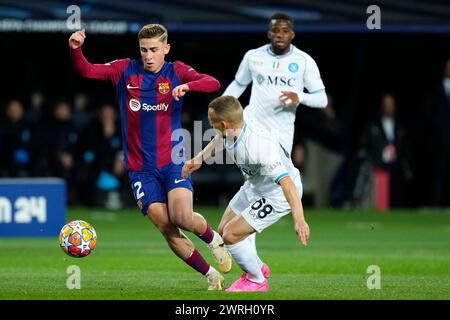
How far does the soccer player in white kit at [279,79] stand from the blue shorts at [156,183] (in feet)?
5.33

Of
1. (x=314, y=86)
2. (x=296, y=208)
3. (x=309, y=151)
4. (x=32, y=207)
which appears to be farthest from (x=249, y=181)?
(x=309, y=151)

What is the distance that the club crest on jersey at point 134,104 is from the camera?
11.1m

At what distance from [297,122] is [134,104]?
12.1 m

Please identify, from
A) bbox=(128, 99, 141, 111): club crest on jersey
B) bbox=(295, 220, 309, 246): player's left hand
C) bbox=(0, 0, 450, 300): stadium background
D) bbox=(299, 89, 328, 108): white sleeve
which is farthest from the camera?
bbox=(0, 0, 450, 300): stadium background

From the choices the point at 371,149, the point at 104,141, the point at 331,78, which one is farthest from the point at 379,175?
the point at 104,141

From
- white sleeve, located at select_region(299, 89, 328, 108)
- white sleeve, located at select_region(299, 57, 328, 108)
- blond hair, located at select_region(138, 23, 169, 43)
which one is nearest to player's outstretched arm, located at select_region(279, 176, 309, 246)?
blond hair, located at select_region(138, 23, 169, 43)

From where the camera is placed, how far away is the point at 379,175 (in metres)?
22.2

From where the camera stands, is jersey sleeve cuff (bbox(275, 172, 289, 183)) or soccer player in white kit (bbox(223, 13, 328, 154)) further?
soccer player in white kit (bbox(223, 13, 328, 154))

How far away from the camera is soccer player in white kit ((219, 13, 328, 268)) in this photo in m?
12.4

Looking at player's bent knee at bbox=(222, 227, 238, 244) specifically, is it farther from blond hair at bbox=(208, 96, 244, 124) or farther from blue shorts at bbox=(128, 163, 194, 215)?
blond hair at bbox=(208, 96, 244, 124)

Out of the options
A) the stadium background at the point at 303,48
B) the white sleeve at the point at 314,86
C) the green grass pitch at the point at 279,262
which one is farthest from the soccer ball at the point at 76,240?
the stadium background at the point at 303,48

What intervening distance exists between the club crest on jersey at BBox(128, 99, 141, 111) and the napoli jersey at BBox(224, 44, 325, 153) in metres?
1.49

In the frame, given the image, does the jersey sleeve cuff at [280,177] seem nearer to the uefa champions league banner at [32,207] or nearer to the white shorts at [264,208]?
the white shorts at [264,208]
